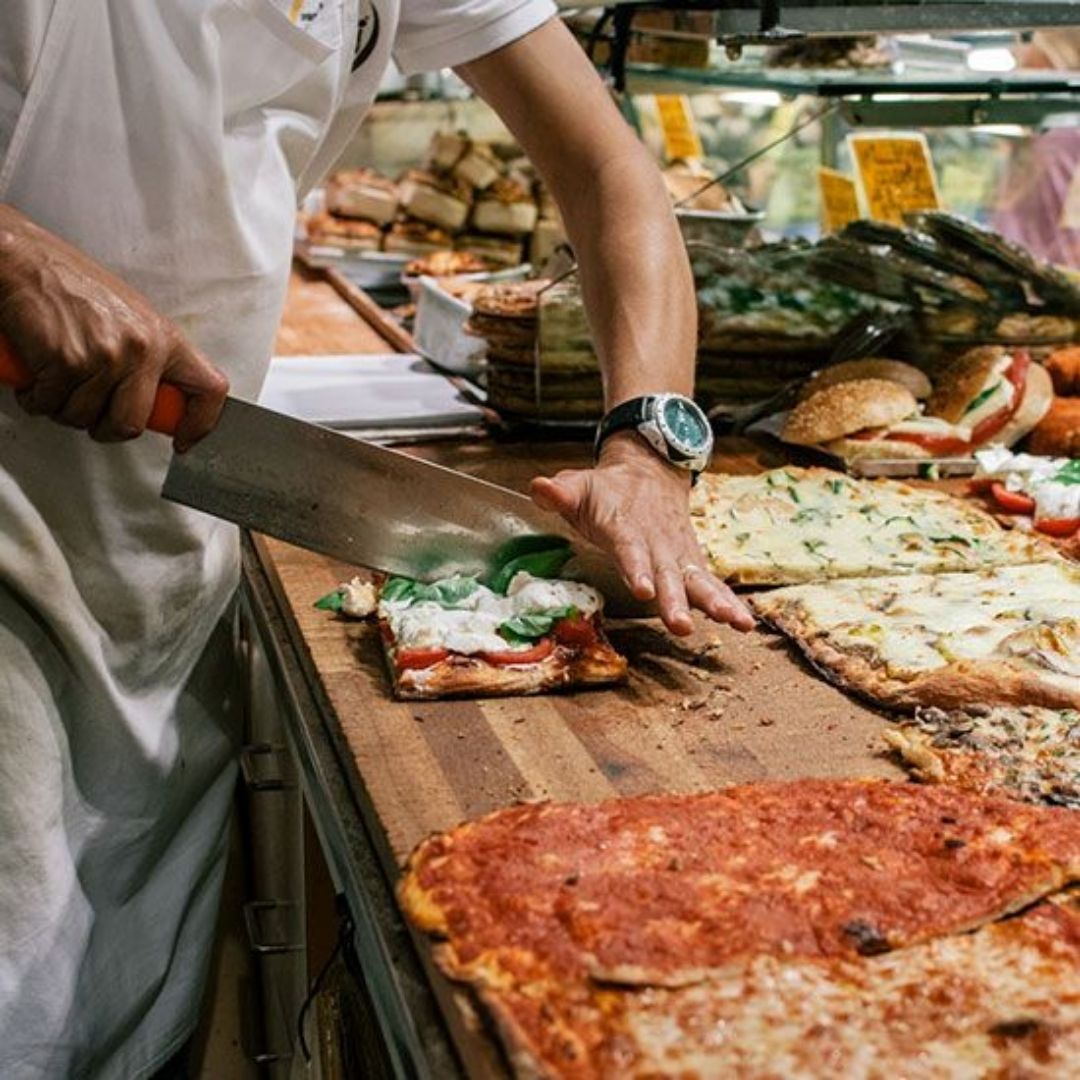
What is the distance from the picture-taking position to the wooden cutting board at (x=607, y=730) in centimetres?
186

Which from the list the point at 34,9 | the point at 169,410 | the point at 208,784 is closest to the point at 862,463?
the point at 208,784

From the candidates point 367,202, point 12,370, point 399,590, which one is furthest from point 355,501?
point 367,202

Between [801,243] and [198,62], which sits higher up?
[198,62]

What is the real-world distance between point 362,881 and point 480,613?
57cm

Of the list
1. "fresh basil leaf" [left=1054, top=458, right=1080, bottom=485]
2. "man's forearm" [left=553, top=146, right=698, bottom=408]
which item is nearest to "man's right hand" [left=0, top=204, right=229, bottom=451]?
"man's forearm" [left=553, top=146, right=698, bottom=408]

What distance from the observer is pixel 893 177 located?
4434 millimetres

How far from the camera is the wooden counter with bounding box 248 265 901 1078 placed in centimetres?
184

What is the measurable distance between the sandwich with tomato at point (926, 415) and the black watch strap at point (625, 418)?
3.32ft

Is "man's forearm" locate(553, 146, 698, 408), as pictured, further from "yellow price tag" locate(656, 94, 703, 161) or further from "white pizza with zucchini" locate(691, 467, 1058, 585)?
"yellow price tag" locate(656, 94, 703, 161)

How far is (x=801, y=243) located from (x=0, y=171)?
244 centimetres

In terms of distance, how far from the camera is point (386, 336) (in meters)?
4.87

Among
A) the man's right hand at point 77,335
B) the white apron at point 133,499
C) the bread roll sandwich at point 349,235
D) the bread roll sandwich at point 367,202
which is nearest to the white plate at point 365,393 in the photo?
the white apron at point 133,499

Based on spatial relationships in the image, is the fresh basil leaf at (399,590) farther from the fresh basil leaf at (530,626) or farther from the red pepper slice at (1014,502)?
the red pepper slice at (1014,502)

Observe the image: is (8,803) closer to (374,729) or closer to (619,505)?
(374,729)
